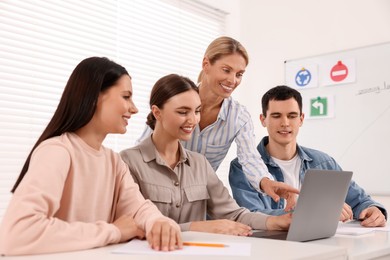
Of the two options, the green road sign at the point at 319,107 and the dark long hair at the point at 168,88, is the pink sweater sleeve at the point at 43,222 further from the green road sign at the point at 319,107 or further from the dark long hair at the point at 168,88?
the green road sign at the point at 319,107

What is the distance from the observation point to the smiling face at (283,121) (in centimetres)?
222

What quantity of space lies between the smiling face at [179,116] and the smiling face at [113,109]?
41cm

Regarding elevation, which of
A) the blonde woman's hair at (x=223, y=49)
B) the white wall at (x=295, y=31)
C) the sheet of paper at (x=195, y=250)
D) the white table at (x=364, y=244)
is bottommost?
the white table at (x=364, y=244)

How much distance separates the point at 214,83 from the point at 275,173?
56cm

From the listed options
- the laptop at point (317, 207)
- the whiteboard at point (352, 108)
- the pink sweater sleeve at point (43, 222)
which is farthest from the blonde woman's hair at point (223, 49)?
the whiteboard at point (352, 108)

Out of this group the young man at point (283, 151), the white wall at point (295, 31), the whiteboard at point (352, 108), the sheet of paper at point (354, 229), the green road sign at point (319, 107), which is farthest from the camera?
the green road sign at point (319, 107)

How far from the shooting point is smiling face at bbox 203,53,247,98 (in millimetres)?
1980

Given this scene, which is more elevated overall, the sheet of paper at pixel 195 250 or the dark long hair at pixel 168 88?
the dark long hair at pixel 168 88

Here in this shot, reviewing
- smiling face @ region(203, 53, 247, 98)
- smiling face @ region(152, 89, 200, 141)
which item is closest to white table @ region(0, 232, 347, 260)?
smiling face @ region(152, 89, 200, 141)

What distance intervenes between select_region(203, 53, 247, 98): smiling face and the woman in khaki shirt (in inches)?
11.6

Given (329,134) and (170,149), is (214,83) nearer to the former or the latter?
(170,149)

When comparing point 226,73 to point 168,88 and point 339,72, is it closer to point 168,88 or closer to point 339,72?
point 168,88

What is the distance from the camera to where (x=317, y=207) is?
1351 millimetres

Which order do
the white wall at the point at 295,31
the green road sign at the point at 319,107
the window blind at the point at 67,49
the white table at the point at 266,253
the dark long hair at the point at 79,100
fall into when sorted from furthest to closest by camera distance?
the green road sign at the point at 319,107 → the white wall at the point at 295,31 → the window blind at the point at 67,49 → the dark long hair at the point at 79,100 → the white table at the point at 266,253
